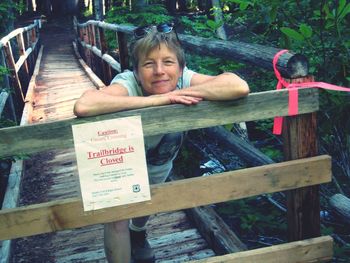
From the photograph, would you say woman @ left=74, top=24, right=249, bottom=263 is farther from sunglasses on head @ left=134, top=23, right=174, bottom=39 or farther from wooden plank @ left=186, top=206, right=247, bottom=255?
wooden plank @ left=186, top=206, right=247, bottom=255

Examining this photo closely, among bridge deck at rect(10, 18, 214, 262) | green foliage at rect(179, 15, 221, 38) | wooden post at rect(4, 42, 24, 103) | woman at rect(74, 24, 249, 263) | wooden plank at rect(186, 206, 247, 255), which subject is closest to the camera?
woman at rect(74, 24, 249, 263)

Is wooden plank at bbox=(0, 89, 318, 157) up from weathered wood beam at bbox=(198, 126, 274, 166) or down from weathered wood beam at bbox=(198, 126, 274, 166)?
up

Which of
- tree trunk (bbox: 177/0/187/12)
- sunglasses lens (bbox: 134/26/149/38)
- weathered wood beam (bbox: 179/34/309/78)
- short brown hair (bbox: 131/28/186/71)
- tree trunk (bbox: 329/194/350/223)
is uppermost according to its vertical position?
tree trunk (bbox: 177/0/187/12)

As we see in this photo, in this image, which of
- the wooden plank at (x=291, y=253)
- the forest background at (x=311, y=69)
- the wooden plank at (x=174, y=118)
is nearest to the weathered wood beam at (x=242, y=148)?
the forest background at (x=311, y=69)

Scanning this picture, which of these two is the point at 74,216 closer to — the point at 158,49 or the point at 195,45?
the point at 158,49

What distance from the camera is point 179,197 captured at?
7.46ft

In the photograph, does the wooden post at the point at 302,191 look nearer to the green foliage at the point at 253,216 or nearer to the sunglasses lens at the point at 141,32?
the sunglasses lens at the point at 141,32

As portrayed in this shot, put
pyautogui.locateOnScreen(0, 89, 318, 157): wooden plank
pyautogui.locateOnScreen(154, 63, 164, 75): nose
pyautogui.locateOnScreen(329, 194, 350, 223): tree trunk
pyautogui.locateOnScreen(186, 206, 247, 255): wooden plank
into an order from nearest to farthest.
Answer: pyautogui.locateOnScreen(0, 89, 318, 157): wooden plank, pyautogui.locateOnScreen(154, 63, 164, 75): nose, pyautogui.locateOnScreen(329, 194, 350, 223): tree trunk, pyautogui.locateOnScreen(186, 206, 247, 255): wooden plank

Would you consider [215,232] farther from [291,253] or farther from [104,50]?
[104,50]

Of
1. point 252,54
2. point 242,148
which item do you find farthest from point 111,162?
point 242,148

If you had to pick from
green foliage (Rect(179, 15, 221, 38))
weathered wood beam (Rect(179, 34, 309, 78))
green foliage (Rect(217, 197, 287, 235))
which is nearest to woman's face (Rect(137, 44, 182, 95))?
weathered wood beam (Rect(179, 34, 309, 78))

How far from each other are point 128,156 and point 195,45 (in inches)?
96.0

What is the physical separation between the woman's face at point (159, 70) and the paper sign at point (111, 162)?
1.53 ft

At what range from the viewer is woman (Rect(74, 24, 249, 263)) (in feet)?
7.16
